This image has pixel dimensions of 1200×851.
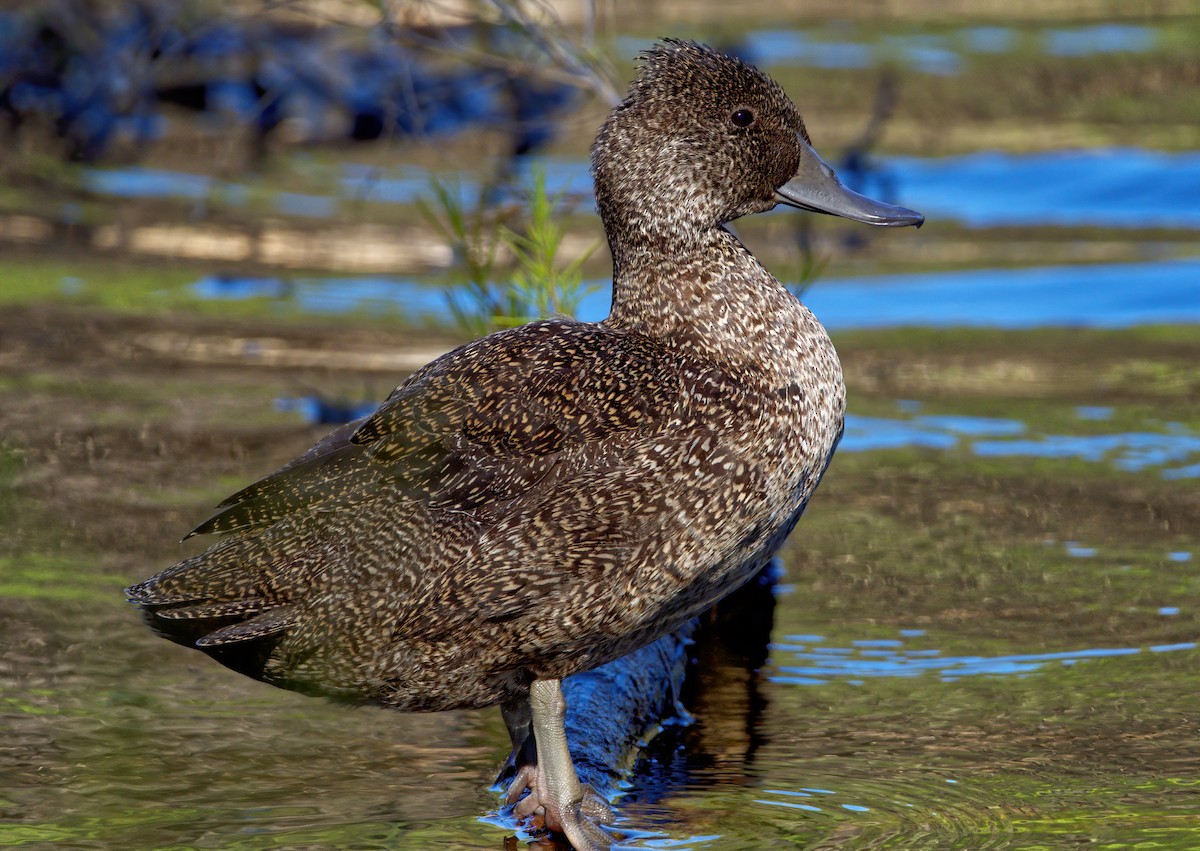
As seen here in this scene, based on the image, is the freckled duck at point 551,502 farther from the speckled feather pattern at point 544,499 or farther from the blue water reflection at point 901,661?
the blue water reflection at point 901,661

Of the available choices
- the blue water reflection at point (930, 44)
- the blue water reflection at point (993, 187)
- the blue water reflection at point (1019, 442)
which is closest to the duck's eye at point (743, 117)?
the blue water reflection at point (1019, 442)

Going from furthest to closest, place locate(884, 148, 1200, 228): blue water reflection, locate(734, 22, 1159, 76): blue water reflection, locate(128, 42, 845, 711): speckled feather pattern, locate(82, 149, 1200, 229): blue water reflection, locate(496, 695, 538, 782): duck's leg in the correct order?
locate(734, 22, 1159, 76): blue water reflection, locate(884, 148, 1200, 228): blue water reflection, locate(82, 149, 1200, 229): blue water reflection, locate(496, 695, 538, 782): duck's leg, locate(128, 42, 845, 711): speckled feather pattern

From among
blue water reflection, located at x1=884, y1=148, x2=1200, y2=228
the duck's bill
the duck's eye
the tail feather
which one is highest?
blue water reflection, located at x1=884, y1=148, x2=1200, y2=228

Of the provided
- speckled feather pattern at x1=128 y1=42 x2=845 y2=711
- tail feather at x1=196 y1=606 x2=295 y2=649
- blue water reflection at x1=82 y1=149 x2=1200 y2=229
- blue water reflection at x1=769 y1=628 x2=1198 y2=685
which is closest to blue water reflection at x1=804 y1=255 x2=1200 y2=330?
blue water reflection at x1=82 y1=149 x2=1200 y2=229

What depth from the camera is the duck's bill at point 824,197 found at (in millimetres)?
5031

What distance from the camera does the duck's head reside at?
190 inches

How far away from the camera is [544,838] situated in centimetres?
458

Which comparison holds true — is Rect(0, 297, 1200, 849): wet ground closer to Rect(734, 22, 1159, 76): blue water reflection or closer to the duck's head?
the duck's head

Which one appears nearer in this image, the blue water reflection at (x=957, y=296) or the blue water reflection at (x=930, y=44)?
the blue water reflection at (x=957, y=296)

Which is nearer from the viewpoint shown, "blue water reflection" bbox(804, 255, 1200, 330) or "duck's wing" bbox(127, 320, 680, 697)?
"duck's wing" bbox(127, 320, 680, 697)

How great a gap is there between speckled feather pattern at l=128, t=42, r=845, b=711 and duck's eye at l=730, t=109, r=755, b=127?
5.0 inches

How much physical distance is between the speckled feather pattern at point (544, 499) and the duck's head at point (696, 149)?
10 mm

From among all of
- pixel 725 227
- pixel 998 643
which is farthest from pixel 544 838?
pixel 998 643

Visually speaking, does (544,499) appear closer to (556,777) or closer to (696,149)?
(556,777)
